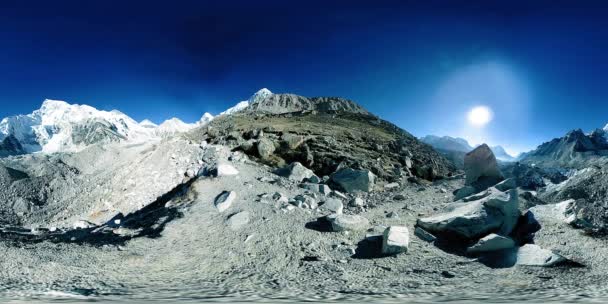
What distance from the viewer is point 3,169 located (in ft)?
65.9

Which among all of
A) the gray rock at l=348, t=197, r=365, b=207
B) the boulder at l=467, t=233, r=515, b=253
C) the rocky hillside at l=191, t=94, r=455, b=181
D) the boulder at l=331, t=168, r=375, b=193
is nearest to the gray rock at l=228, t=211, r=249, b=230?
the gray rock at l=348, t=197, r=365, b=207

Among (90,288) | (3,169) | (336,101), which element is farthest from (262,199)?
(336,101)

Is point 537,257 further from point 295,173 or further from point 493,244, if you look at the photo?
point 295,173

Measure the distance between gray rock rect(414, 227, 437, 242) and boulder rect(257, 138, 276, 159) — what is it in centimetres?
1306

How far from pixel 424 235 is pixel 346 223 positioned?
96.7 inches

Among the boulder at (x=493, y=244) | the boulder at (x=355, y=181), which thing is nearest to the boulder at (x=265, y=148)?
the boulder at (x=355, y=181)

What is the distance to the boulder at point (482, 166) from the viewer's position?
2031cm

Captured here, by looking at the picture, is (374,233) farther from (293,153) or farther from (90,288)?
(293,153)

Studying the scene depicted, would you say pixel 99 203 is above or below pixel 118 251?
above

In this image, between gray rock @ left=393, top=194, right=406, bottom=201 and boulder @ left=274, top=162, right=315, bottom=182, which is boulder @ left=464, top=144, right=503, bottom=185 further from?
boulder @ left=274, top=162, right=315, bottom=182

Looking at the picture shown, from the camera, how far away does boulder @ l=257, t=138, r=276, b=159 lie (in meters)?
23.9

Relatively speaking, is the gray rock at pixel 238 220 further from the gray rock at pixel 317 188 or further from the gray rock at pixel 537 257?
the gray rock at pixel 537 257

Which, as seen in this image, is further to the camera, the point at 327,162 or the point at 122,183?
the point at 327,162

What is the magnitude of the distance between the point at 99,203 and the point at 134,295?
11511 mm
